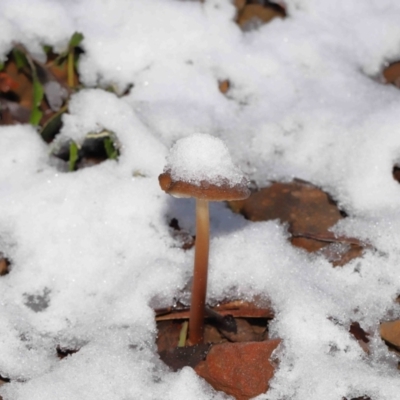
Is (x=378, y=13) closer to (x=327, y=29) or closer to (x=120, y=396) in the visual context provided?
(x=327, y=29)

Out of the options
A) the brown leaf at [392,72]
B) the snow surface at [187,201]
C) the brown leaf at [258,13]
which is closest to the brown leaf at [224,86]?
the snow surface at [187,201]

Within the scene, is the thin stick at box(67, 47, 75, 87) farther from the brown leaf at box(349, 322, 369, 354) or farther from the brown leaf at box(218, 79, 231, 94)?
the brown leaf at box(349, 322, 369, 354)

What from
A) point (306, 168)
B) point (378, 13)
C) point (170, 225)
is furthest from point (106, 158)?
point (378, 13)

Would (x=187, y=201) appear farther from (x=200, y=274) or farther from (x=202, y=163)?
(x=202, y=163)

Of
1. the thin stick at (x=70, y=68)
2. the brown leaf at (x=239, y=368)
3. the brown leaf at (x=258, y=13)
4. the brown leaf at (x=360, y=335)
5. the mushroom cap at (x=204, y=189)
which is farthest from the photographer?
the brown leaf at (x=258, y=13)

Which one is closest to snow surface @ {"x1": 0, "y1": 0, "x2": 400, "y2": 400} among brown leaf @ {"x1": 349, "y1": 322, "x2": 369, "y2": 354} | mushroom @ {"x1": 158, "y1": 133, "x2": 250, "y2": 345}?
brown leaf @ {"x1": 349, "y1": 322, "x2": 369, "y2": 354}

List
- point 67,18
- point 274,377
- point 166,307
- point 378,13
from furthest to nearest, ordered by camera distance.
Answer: point 378,13 → point 67,18 → point 166,307 → point 274,377

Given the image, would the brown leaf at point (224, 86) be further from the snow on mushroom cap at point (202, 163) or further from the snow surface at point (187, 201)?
the snow on mushroom cap at point (202, 163)
